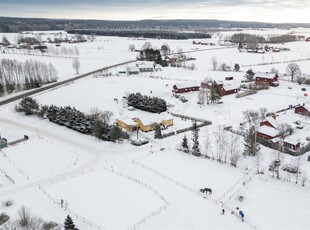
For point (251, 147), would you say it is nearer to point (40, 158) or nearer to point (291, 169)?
point (291, 169)

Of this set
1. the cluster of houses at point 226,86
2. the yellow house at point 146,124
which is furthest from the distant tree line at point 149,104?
the cluster of houses at point 226,86

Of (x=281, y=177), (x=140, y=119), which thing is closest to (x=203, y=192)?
(x=281, y=177)

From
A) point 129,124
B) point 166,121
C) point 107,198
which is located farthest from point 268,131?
point 107,198

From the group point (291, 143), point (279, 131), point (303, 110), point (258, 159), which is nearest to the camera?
point (258, 159)

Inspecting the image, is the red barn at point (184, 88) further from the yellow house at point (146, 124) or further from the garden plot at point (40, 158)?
the garden plot at point (40, 158)

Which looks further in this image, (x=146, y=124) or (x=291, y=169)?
(x=146, y=124)

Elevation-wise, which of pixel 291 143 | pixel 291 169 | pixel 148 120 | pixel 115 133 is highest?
pixel 115 133
